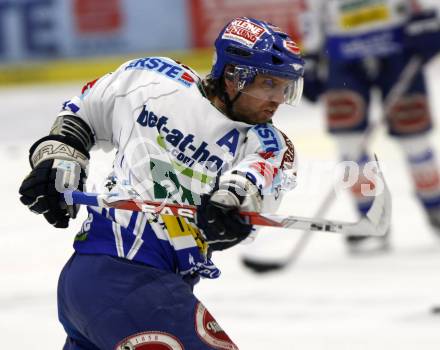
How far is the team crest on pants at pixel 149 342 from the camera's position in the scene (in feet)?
7.49

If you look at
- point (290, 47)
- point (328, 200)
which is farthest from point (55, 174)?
point (328, 200)

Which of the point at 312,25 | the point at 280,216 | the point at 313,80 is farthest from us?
the point at 313,80

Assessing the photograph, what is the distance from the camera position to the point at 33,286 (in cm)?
482

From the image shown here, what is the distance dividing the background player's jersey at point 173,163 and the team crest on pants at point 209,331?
0.46 feet

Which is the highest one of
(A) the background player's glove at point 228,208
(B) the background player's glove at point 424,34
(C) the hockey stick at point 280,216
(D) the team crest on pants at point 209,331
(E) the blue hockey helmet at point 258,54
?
(E) the blue hockey helmet at point 258,54

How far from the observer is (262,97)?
7.94 ft

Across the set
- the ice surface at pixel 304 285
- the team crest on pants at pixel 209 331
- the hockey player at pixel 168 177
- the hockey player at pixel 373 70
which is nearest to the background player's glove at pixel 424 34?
the hockey player at pixel 373 70

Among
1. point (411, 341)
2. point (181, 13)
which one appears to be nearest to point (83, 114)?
point (411, 341)

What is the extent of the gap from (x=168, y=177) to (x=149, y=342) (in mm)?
362

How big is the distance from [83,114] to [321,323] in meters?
1.63

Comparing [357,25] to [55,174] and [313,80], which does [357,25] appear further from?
[55,174]

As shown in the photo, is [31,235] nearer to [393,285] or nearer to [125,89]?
[393,285]

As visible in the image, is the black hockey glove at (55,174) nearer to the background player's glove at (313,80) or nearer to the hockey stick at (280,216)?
the hockey stick at (280,216)

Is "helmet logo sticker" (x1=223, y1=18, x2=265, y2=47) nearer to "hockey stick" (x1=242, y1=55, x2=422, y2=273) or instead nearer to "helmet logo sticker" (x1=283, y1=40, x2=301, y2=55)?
"helmet logo sticker" (x1=283, y1=40, x2=301, y2=55)
